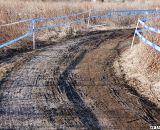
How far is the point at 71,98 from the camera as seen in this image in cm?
678

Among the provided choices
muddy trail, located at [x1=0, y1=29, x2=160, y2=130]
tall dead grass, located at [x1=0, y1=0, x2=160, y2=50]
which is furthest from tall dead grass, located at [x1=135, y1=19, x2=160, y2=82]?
tall dead grass, located at [x1=0, y1=0, x2=160, y2=50]

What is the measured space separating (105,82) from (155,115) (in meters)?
2.27

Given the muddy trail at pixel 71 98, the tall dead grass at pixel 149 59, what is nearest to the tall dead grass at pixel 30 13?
the muddy trail at pixel 71 98

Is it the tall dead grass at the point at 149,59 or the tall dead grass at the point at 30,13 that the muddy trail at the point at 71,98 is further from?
the tall dead grass at the point at 30,13

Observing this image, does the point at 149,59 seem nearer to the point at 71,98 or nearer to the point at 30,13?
the point at 71,98

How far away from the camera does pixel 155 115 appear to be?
605 cm

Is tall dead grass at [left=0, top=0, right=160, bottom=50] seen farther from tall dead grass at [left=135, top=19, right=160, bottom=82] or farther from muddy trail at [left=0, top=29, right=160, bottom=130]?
tall dead grass at [left=135, top=19, right=160, bottom=82]

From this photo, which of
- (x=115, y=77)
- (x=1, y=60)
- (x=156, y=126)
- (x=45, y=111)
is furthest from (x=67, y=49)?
(x=156, y=126)

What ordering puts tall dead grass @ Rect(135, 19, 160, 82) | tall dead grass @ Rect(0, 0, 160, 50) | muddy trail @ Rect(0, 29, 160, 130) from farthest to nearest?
tall dead grass @ Rect(0, 0, 160, 50), tall dead grass @ Rect(135, 19, 160, 82), muddy trail @ Rect(0, 29, 160, 130)

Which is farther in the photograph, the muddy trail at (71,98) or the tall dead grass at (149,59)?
the tall dead grass at (149,59)

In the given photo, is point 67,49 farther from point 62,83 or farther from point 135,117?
point 135,117

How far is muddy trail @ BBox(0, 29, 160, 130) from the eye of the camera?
5.65m

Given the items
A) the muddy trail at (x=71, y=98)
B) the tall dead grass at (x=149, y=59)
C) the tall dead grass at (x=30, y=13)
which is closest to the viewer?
the muddy trail at (x=71, y=98)

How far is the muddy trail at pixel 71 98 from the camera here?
5648 millimetres
